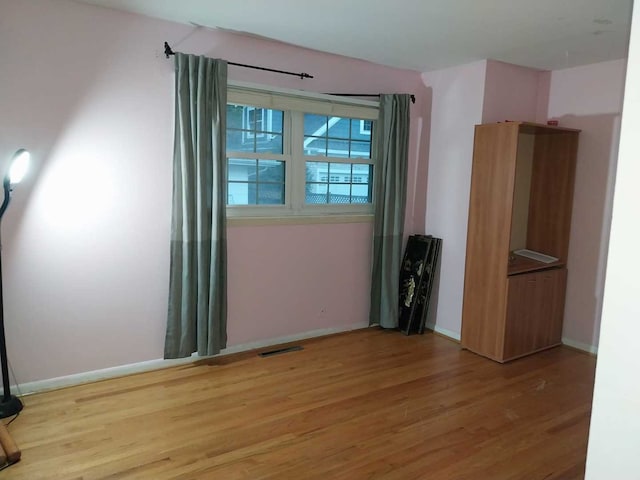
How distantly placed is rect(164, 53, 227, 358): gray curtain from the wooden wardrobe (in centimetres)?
209

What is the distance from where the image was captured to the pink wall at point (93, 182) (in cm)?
281

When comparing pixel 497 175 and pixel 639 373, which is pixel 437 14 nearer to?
pixel 497 175

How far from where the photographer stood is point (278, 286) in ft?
12.8

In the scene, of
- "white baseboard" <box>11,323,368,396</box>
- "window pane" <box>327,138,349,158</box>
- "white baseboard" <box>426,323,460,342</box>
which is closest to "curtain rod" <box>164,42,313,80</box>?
"window pane" <box>327,138,349,158</box>

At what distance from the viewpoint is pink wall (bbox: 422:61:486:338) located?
400 centimetres

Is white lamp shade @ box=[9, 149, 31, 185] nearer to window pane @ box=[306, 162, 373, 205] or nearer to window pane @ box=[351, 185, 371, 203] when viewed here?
window pane @ box=[306, 162, 373, 205]

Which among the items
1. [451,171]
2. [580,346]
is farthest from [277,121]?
[580,346]

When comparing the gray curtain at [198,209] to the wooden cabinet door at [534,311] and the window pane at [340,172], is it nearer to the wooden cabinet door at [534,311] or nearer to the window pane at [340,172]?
the window pane at [340,172]

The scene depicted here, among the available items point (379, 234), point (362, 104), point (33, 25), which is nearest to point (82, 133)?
point (33, 25)

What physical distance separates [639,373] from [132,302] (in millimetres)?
2966

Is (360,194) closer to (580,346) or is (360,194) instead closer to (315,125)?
(315,125)

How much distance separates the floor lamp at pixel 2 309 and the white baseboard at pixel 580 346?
426cm

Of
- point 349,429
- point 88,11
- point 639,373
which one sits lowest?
point 349,429

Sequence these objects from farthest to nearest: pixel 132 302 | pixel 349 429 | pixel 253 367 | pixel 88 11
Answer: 1. pixel 253 367
2. pixel 132 302
3. pixel 88 11
4. pixel 349 429
